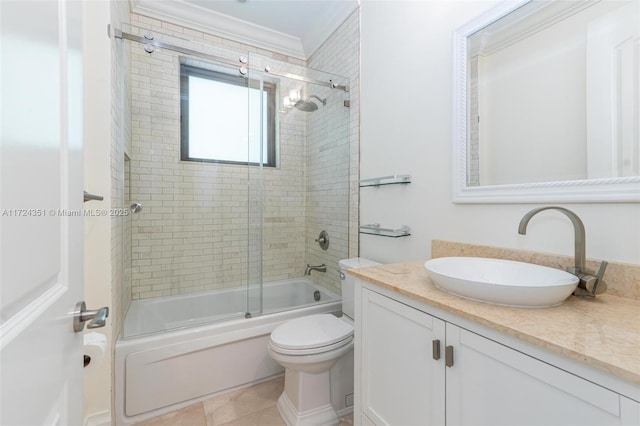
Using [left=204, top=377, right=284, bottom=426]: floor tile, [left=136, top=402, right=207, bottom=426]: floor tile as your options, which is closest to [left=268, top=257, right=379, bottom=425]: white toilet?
[left=204, top=377, right=284, bottom=426]: floor tile

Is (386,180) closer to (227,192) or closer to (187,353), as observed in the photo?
(227,192)

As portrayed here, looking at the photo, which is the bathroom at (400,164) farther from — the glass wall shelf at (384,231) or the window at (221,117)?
the window at (221,117)

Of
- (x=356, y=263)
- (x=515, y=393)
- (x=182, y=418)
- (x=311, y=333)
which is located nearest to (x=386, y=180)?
(x=356, y=263)

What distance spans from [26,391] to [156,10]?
2.80 metres

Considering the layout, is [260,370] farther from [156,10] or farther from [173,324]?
[156,10]

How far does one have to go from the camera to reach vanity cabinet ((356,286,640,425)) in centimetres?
59

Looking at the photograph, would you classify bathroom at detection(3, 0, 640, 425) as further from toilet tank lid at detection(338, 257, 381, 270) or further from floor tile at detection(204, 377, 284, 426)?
floor tile at detection(204, 377, 284, 426)

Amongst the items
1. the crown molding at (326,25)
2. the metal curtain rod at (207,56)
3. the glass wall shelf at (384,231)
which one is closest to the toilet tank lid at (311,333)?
the glass wall shelf at (384,231)

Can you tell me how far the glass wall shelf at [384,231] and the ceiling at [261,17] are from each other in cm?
167

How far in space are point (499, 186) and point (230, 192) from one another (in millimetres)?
1999

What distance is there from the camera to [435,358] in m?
0.85

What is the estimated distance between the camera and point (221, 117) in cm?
242

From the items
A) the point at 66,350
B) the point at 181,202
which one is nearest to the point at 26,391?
the point at 66,350

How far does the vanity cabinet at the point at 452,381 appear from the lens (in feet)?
1.93
